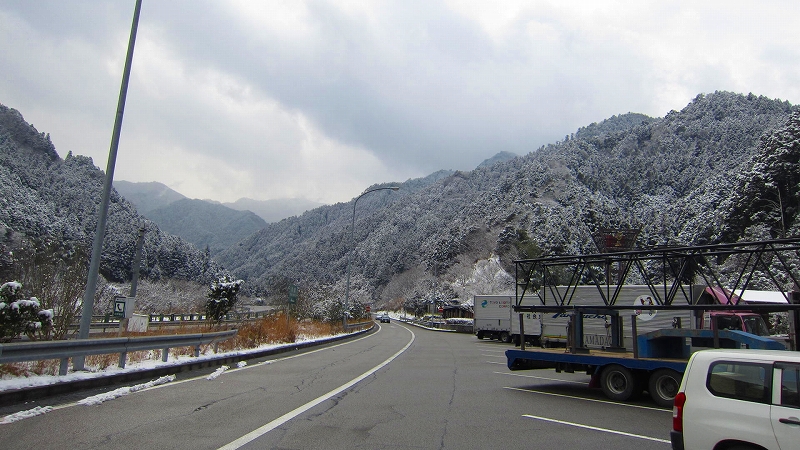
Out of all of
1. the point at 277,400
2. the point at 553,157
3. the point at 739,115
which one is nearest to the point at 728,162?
the point at 739,115

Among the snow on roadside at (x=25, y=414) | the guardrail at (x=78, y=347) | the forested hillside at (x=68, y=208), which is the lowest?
the snow on roadside at (x=25, y=414)

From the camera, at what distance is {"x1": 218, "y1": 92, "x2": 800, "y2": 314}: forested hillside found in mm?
59812

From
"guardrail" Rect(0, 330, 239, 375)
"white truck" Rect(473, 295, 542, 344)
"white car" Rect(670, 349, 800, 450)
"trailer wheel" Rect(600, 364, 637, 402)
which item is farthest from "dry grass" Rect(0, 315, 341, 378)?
"white truck" Rect(473, 295, 542, 344)

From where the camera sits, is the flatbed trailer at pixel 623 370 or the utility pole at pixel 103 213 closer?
the flatbed trailer at pixel 623 370

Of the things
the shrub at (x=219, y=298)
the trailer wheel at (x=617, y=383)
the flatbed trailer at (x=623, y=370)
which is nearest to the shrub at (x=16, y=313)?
the flatbed trailer at (x=623, y=370)

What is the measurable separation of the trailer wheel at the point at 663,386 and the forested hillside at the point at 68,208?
73507mm

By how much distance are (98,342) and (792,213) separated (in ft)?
213

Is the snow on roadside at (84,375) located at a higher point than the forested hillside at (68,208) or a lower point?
lower

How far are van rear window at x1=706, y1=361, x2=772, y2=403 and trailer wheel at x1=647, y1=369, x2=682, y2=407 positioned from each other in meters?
5.35

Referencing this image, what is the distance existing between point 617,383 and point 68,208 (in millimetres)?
105579

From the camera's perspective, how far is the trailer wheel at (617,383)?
10.7 metres

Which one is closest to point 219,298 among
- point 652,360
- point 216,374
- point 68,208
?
point 216,374

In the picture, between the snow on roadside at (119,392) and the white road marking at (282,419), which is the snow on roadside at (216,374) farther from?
the white road marking at (282,419)

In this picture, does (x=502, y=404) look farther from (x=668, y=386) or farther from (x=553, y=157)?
(x=553, y=157)
